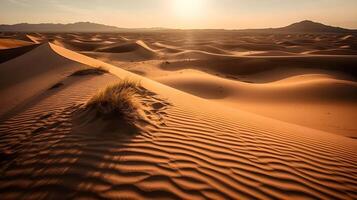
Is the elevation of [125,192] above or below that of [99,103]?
below

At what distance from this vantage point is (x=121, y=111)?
12.7 feet

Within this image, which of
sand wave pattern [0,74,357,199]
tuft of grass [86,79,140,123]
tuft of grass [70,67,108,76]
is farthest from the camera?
tuft of grass [70,67,108,76]

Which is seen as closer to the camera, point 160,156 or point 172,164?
point 172,164

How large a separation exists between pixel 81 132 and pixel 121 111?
0.72m

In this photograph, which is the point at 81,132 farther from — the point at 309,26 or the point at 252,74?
the point at 309,26

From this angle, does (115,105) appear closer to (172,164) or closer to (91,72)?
(172,164)

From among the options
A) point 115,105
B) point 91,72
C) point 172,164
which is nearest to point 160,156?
point 172,164

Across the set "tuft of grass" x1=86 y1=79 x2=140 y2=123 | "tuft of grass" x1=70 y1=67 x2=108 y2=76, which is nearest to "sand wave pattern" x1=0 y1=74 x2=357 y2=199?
"tuft of grass" x1=86 y1=79 x2=140 y2=123

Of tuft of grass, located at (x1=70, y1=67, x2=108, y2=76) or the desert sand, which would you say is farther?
tuft of grass, located at (x1=70, y1=67, x2=108, y2=76)

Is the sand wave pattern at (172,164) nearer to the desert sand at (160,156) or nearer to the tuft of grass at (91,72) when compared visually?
the desert sand at (160,156)

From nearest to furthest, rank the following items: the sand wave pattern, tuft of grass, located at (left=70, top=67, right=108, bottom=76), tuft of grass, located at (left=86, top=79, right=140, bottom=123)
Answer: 1. the sand wave pattern
2. tuft of grass, located at (left=86, top=79, right=140, bottom=123)
3. tuft of grass, located at (left=70, top=67, right=108, bottom=76)

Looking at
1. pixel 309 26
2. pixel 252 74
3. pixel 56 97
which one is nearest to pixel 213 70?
pixel 252 74

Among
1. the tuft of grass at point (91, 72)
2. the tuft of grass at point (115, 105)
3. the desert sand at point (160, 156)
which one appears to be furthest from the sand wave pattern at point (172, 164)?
the tuft of grass at point (91, 72)

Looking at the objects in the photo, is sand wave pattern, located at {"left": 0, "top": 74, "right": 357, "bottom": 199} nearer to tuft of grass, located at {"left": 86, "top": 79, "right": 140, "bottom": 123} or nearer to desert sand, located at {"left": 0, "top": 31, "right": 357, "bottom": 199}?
desert sand, located at {"left": 0, "top": 31, "right": 357, "bottom": 199}
